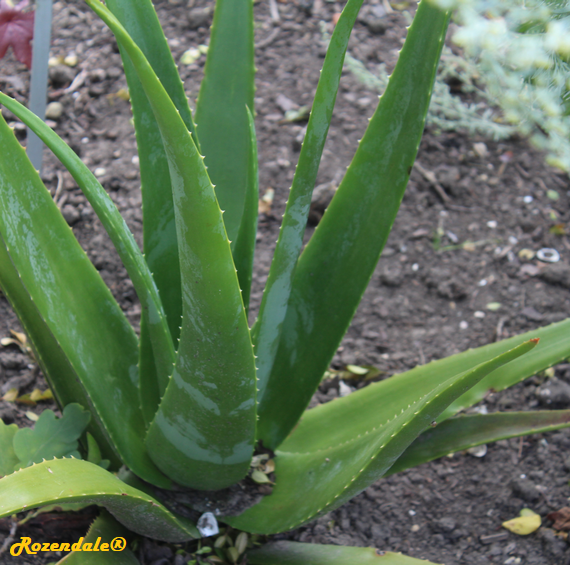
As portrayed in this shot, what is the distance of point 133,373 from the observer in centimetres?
104

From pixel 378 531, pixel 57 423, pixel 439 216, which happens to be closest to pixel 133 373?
pixel 57 423

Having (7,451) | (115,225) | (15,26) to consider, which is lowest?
(7,451)

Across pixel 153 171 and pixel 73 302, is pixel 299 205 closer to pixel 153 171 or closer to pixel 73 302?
pixel 153 171

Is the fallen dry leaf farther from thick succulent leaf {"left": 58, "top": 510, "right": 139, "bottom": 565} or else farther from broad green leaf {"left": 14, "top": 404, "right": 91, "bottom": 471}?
broad green leaf {"left": 14, "top": 404, "right": 91, "bottom": 471}

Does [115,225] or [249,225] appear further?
[249,225]

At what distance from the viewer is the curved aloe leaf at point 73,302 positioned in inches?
32.9

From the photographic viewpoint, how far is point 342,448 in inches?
36.6

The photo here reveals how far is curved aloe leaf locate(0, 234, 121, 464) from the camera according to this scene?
93 centimetres

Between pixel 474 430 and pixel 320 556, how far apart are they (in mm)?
356

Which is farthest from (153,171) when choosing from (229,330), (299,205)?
(229,330)

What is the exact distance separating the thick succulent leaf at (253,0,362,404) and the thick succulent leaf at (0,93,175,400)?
0.55ft

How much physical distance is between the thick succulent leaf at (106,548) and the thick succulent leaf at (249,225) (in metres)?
0.46

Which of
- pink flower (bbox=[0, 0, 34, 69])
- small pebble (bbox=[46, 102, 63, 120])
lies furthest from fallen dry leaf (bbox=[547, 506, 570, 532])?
small pebble (bbox=[46, 102, 63, 120])

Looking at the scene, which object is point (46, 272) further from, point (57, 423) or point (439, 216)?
point (439, 216)
